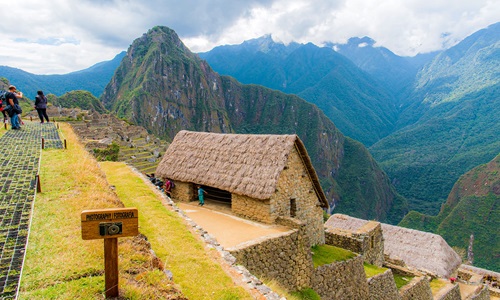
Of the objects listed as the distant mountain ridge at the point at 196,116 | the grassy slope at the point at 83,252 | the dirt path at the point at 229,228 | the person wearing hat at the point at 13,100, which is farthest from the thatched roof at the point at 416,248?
the distant mountain ridge at the point at 196,116

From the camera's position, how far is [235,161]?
1266 cm

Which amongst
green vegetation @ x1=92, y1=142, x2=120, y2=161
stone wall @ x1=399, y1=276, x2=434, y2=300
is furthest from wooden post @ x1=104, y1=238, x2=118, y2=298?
green vegetation @ x1=92, y1=142, x2=120, y2=161

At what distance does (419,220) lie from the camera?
2830 inches

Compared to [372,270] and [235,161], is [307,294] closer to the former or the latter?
[235,161]

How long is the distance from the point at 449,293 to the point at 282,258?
14.4 meters

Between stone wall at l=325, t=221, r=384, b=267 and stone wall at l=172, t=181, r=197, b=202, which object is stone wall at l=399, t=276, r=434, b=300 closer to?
stone wall at l=325, t=221, r=384, b=267

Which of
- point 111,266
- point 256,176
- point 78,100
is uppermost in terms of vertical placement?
point 78,100

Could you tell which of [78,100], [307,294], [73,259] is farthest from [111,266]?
[78,100]

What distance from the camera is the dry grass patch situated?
3.92m

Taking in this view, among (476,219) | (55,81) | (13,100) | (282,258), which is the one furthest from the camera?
(55,81)

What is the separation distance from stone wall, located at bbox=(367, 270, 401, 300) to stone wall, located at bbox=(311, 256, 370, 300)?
1.65 feet

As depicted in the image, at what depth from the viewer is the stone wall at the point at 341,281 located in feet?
34.4

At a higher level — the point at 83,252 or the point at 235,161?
the point at 235,161

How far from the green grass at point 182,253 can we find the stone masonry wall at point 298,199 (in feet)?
12.6
